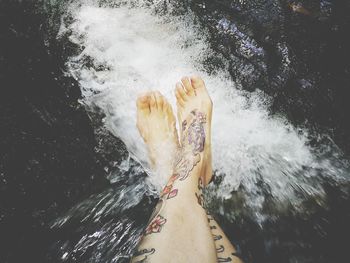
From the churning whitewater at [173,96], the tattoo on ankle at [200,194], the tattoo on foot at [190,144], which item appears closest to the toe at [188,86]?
the churning whitewater at [173,96]

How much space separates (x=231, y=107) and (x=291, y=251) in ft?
3.99

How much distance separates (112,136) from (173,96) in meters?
0.81

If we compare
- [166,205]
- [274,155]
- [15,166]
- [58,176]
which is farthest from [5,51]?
[274,155]

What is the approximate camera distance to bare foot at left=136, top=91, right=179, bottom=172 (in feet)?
8.00

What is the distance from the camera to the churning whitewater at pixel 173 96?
2.20 metres

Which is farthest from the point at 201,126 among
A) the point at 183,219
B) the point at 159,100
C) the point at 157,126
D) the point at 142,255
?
the point at 142,255

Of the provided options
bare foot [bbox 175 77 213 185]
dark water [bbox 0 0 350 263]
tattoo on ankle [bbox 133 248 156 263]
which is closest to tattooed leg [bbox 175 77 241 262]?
bare foot [bbox 175 77 213 185]

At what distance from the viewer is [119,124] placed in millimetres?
2521

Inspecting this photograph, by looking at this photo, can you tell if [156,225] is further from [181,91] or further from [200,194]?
[181,91]

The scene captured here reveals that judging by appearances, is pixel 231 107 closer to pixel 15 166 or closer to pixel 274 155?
pixel 274 155

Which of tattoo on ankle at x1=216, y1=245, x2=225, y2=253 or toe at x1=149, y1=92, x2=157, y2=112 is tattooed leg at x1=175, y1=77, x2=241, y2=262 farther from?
toe at x1=149, y1=92, x2=157, y2=112

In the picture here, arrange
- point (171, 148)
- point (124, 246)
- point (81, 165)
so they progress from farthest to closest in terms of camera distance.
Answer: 1. point (171, 148)
2. point (81, 165)
3. point (124, 246)

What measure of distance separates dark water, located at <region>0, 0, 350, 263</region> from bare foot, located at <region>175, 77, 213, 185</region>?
0.25m

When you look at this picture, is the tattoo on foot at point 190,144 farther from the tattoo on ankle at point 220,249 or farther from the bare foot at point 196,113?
the tattoo on ankle at point 220,249
